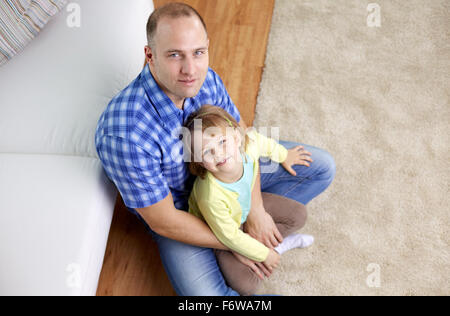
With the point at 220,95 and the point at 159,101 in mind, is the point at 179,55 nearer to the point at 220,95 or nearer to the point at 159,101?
the point at 159,101

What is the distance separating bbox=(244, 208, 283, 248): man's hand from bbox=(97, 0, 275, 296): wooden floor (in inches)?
15.4

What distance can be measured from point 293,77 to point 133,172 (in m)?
1.17

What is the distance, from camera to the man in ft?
2.92

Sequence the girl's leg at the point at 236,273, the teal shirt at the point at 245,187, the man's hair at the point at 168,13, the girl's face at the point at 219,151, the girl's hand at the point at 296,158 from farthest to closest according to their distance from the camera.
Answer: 1. the girl's hand at the point at 296,158
2. the girl's leg at the point at 236,273
3. the teal shirt at the point at 245,187
4. the girl's face at the point at 219,151
5. the man's hair at the point at 168,13

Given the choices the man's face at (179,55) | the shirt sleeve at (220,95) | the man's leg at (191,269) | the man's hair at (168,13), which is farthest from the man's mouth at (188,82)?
the man's leg at (191,269)

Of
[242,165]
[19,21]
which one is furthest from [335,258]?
[19,21]

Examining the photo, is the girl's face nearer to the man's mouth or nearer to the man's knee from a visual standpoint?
the man's mouth

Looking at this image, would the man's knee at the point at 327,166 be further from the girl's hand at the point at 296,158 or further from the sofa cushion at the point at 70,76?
the sofa cushion at the point at 70,76

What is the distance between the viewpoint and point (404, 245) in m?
1.44

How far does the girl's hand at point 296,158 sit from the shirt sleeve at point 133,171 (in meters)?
0.51

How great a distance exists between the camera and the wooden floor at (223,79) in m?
1.39
